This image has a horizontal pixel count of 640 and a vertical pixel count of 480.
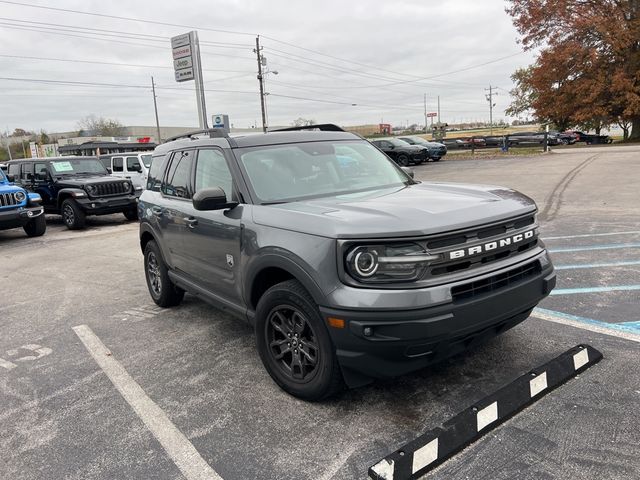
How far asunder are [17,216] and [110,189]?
2595 mm

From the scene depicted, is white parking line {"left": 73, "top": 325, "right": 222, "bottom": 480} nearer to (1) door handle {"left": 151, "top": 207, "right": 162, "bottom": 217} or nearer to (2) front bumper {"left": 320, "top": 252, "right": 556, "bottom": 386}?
(2) front bumper {"left": 320, "top": 252, "right": 556, "bottom": 386}

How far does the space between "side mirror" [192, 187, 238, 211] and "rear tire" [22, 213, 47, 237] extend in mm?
10173

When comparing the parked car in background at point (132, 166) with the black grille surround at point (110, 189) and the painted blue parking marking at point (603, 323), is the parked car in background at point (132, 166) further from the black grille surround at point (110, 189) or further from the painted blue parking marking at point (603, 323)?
the painted blue parking marking at point (603, 323)

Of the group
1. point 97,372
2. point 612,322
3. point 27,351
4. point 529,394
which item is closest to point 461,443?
point 529,394

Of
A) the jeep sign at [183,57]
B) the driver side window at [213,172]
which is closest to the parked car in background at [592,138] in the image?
the jeep sign at [183,57]

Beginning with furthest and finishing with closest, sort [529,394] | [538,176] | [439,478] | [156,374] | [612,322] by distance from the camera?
[538,176] → [612,322] → [156,374] → [529,394] → [439,478]

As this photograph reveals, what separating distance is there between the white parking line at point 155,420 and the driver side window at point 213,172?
5.34ft

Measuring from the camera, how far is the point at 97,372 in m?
4.14

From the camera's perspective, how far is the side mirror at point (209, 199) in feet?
11.9

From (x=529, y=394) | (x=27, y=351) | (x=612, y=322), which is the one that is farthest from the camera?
(x=27, y=351)

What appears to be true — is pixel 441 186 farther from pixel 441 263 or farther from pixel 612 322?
pixel 612 322

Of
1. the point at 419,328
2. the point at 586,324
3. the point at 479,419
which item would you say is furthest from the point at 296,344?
the point at 586,324

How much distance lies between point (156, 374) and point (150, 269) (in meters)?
2.15

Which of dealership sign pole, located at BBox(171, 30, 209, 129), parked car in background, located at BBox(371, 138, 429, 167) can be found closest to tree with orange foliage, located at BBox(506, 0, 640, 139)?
parked car in background, located at BBox(371, 138, 429, 167)
